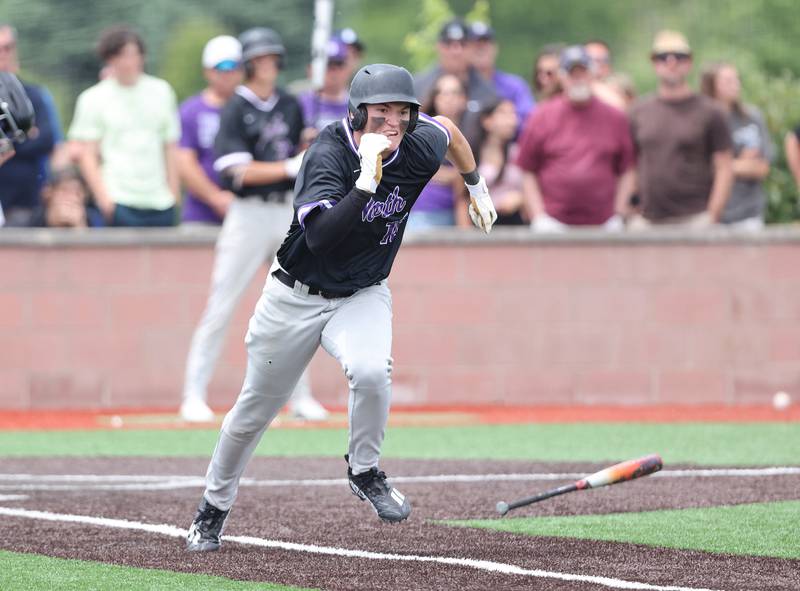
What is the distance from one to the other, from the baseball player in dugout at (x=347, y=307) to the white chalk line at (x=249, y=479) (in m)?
2.09

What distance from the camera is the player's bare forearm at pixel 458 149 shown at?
7059mm

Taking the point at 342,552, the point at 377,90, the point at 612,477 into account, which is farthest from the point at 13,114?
the point at 612,477

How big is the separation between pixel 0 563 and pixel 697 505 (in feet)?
10.8

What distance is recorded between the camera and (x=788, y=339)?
1341 centimetres

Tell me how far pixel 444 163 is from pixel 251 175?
85.4 inches

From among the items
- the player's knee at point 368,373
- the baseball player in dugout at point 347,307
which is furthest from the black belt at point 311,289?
the player's knee at point 368,373

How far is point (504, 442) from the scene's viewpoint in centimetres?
1098

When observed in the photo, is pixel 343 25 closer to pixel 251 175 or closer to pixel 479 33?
pixel 479 33

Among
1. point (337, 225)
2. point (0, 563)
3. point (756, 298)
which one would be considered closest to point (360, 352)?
point (337, 225)

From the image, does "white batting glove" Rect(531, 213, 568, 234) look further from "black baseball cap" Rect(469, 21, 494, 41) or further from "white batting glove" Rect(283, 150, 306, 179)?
"white batting glove" Rect(283, 150, 306, 179)

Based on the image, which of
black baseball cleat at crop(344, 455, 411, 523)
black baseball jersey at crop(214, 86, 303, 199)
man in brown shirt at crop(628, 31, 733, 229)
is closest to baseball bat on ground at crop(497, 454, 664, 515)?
black baseball cleat at crop(344, 455, 411, 523)

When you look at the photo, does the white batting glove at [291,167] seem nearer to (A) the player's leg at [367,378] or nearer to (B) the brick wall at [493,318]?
(B) the brick wall at [493,318]

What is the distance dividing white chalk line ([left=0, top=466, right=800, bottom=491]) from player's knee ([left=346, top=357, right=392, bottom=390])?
2.37 meters

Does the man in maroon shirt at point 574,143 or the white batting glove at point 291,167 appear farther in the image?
the man in maroon shirt at point 574,143
